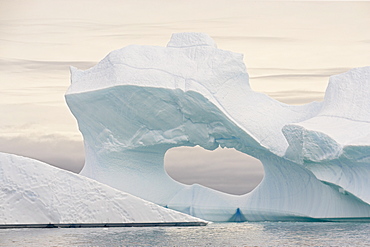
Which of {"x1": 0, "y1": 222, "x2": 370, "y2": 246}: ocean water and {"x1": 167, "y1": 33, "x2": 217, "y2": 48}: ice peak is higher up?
{"x1": 167, "y1": 33, "x2": 217, "y2": 48}: ice peak

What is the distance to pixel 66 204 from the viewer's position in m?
17.7

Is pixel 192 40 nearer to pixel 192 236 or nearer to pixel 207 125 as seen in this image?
pixel 207 125

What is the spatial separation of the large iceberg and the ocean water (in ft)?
6.39

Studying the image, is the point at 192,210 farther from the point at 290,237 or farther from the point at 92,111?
the point at 290,237

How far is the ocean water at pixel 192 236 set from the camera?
15.5 metres

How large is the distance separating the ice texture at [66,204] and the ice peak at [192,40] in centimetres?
696

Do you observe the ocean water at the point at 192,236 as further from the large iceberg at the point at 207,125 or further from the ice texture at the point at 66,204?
the large iceberg at the point at 207,125

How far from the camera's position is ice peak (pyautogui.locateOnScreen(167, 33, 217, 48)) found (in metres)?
23.4

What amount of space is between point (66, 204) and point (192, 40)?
7.73m

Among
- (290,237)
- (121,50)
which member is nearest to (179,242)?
(290,237)

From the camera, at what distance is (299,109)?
918 inches

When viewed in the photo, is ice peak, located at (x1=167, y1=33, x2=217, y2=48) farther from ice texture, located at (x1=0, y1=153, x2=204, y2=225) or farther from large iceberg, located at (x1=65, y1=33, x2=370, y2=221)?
ice texture, located at (x1=0, y1=153, x2=204, y2=225)

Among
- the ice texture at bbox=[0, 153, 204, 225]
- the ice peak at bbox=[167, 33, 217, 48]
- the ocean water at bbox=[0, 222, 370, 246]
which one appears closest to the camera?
the ocean water at bbox=[0, 222, 370, 246]

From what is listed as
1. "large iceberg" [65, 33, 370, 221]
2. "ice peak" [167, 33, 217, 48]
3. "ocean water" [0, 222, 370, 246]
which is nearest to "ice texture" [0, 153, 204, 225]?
"ocean water" [0, 222, 370, 246]
